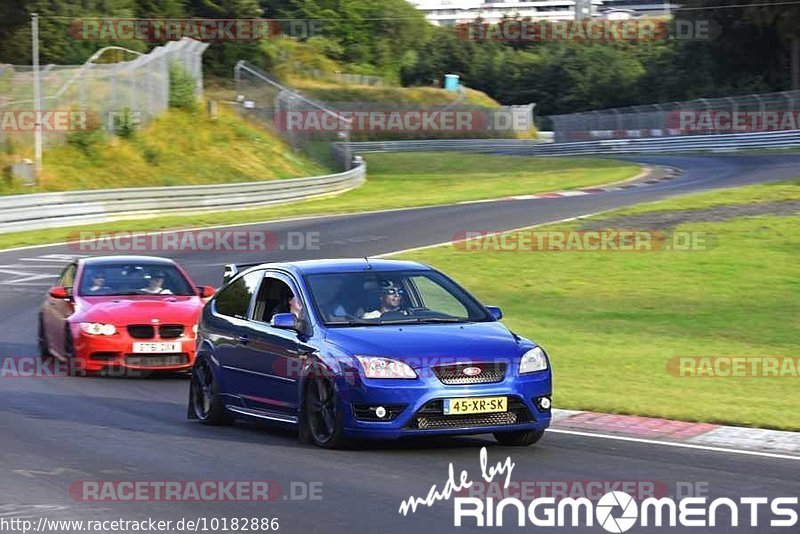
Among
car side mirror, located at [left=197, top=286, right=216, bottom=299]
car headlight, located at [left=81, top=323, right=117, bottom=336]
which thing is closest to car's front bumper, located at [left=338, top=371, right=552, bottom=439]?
car headlight, located at [left=81, top=323, right=117, bottom=336]

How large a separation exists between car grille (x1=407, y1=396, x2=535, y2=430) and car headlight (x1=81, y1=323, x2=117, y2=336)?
7134 mm

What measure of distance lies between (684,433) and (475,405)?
2.08 metres

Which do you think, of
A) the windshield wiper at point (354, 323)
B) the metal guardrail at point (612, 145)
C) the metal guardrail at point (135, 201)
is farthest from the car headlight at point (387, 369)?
the metal guardrail at point (612, 145)

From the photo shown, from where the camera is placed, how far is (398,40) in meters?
132

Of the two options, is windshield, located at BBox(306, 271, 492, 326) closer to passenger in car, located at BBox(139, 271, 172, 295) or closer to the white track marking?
the white track marking

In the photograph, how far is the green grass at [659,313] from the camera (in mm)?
13711

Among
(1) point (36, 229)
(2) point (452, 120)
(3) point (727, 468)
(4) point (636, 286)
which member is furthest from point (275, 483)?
(2) point (452, 120)

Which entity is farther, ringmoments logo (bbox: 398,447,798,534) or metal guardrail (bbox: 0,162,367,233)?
metal guardrail (bbox: 0,162,367,233)

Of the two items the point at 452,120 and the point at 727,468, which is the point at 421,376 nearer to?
the point at 727,468

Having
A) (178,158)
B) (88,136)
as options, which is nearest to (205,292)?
(88,136)

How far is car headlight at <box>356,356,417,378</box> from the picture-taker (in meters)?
10.3

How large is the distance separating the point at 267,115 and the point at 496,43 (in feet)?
236
